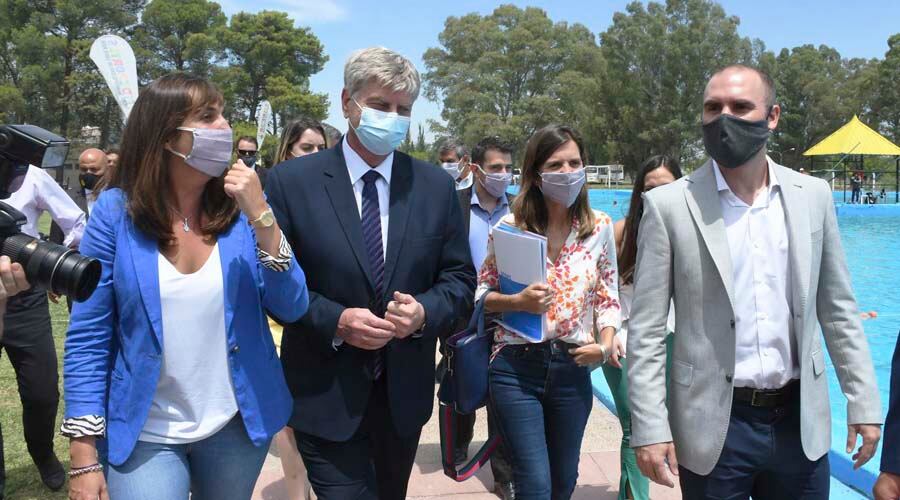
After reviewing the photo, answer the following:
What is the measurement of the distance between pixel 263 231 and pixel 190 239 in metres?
0.30

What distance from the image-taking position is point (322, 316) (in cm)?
245

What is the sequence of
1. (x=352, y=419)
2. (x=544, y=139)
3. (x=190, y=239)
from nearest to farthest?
(x=190, y=239), (x=352, y=419), (x=544, y=139)

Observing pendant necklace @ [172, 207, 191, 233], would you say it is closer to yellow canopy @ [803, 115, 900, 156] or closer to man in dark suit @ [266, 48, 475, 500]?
man in dark suit @ [266, 48, 475, 500]

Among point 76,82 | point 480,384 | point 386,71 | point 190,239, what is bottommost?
point 480,384

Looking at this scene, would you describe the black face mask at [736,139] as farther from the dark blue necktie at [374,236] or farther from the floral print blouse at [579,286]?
the dark blue necktie at [374,236]

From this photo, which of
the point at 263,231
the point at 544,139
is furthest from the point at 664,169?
the point at 263,231

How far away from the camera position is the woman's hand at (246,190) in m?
2.18

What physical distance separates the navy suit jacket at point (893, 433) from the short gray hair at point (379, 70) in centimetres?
Result: 183

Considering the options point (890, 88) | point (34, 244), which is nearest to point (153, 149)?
point (34, 244)

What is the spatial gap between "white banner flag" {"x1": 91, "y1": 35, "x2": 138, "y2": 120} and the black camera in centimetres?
629

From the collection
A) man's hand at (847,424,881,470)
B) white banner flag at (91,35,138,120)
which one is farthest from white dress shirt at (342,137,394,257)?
white banner flag at (91,35,138,120)

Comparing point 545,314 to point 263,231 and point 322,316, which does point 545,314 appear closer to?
point 322,316

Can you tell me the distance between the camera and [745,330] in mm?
2451

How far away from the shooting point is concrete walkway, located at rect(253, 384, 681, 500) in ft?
14.0
